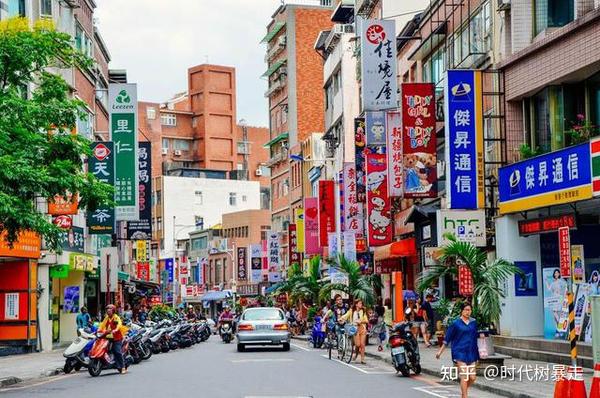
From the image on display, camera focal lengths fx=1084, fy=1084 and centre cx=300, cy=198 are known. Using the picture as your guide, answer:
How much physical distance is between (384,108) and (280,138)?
2192 inches

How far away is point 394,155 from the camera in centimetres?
3950

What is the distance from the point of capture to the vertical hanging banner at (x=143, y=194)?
49969mm

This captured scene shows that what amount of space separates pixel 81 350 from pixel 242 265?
77937mm

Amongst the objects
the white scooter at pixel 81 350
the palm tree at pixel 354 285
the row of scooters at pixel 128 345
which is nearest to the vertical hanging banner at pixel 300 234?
the row of scooters at pixel 128 345

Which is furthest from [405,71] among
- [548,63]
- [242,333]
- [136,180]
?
[548,63]

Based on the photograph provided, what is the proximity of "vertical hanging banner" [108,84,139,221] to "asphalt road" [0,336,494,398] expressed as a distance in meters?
16.4

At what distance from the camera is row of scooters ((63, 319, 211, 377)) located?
2603cm

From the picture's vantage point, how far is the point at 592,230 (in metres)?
27.4

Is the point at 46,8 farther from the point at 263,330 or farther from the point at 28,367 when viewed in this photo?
the point at 28,367

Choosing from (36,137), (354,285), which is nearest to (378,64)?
(354,285)

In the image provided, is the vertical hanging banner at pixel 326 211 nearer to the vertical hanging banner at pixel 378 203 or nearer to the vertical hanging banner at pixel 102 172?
the vertical hanging banner at pixel 378 203

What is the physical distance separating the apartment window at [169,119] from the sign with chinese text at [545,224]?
4004 inches

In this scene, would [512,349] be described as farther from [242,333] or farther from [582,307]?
[242,333]

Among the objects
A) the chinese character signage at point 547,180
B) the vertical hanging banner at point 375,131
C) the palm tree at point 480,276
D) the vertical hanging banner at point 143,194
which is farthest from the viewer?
the vertical hanging banner at point 143,194
